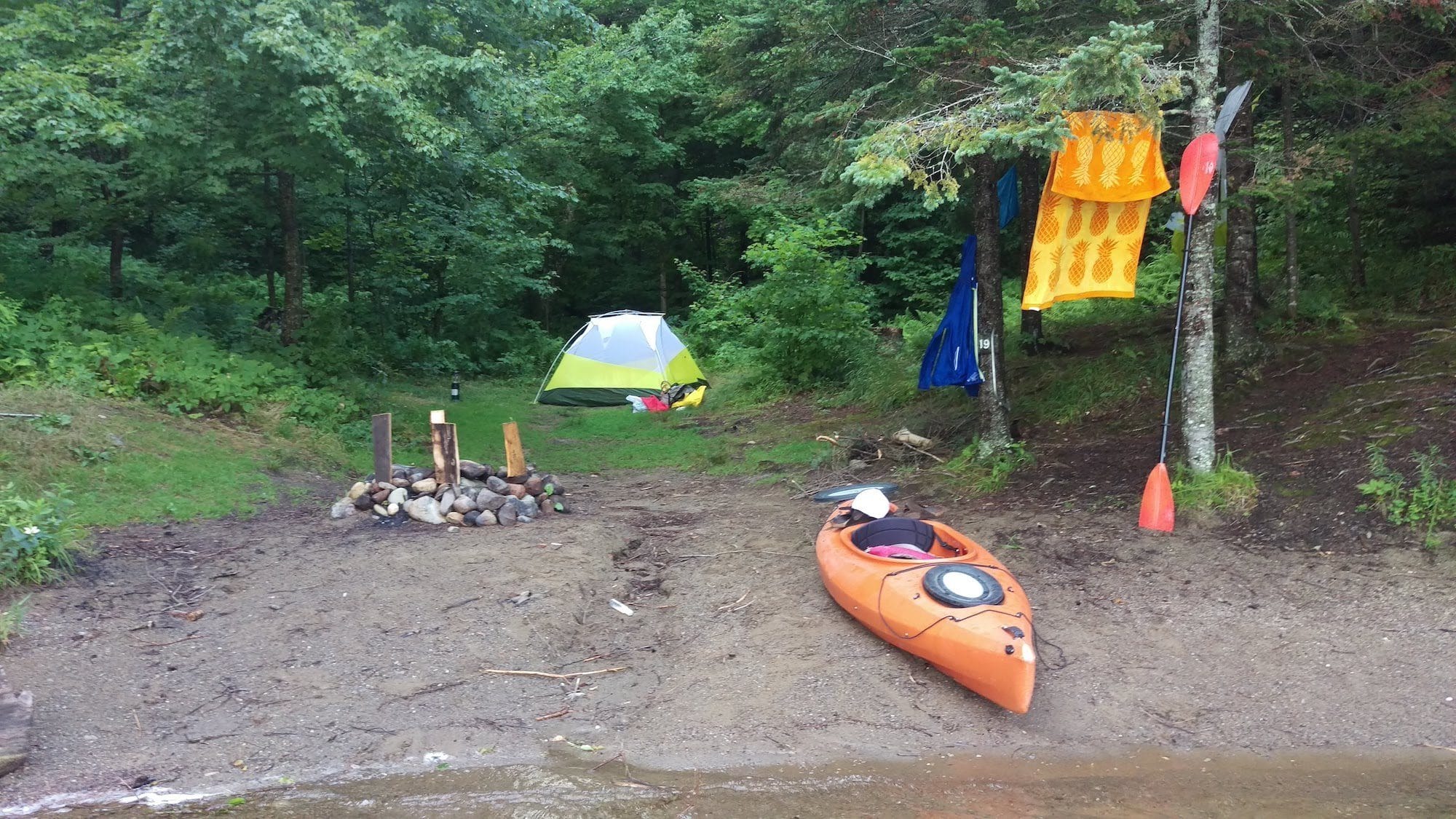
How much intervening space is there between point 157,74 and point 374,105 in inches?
95.8

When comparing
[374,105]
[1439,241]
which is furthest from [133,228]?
[1439,241]

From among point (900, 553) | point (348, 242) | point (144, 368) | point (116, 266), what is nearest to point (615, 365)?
point (348, 242)

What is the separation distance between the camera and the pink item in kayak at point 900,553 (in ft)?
19.7

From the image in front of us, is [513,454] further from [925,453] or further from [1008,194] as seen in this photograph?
[1008,194]

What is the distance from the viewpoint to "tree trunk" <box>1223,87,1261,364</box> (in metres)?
7.86

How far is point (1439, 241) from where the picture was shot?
9.49 meters

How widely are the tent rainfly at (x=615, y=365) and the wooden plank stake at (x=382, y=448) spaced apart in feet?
24.6

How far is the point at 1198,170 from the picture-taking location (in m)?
6.41

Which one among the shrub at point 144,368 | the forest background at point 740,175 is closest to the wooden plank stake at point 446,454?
the forest background at point 740,175

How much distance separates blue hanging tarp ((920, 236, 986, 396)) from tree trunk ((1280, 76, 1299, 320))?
102 inches

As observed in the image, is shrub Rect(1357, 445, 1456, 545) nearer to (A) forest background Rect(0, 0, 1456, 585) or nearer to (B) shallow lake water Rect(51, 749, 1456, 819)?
(B) shallow lake water Rect(51, 749, 1456, 819)

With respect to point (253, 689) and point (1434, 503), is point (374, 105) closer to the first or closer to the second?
point (253, 689)

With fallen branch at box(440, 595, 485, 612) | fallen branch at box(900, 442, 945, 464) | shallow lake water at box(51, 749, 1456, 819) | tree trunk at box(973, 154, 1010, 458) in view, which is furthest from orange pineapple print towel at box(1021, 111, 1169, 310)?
fallen branch at box(440, 595, 485, 612)

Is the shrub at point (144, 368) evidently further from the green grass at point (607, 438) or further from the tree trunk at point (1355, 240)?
the tree trunk at point (1355, 240)
